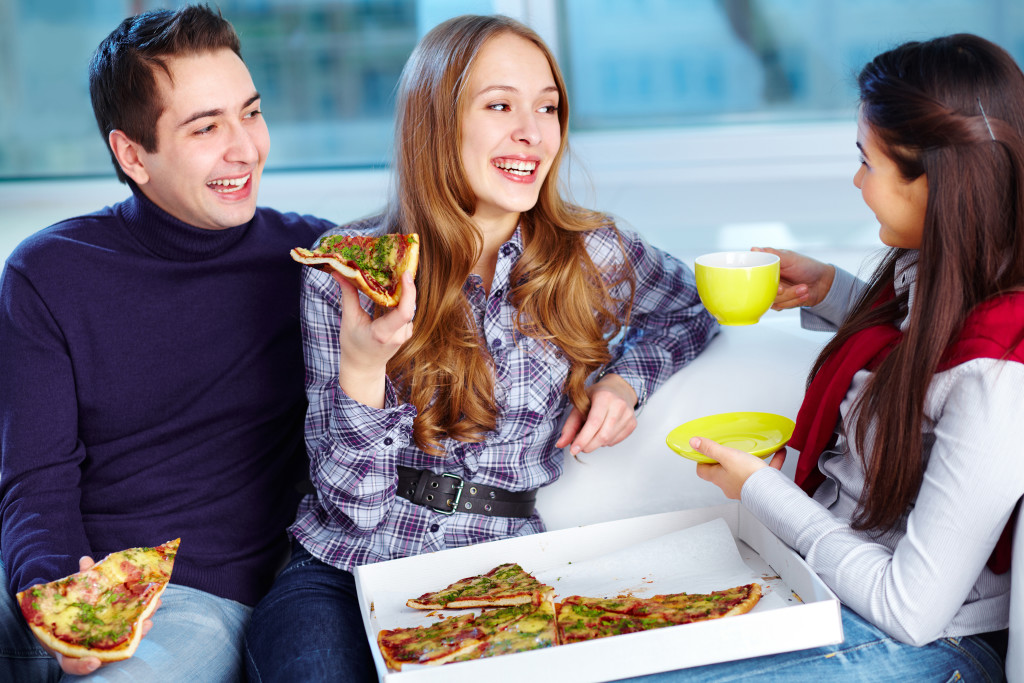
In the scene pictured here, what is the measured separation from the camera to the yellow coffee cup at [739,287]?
160 centimetres

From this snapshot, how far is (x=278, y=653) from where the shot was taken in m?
1.54

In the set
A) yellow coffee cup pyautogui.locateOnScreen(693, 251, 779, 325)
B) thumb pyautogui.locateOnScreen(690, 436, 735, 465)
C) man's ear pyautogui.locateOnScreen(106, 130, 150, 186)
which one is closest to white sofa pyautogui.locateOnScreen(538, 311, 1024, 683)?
yellow coffee cup pyautogui.locateOnScreen(693, 251, 779, 325)

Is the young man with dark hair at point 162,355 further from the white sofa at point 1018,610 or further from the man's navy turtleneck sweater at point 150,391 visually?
the white sofa at point 1018,610

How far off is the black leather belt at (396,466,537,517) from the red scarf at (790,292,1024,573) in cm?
53

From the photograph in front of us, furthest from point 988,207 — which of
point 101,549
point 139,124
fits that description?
point 101,549

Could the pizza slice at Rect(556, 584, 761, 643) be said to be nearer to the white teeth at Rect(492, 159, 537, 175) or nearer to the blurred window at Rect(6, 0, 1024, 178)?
the white teeth at Rect(492, 159, 537, 175)

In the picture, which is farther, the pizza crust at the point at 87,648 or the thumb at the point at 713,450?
the thumb at the point at 713,450

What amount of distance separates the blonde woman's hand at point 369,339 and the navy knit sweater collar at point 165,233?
1.52ft

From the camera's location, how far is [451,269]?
174 cm

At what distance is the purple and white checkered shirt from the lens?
1587 millimetres

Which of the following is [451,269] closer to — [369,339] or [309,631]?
[369,339]

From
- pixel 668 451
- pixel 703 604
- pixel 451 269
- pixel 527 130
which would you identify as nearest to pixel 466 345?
pixel 451 269

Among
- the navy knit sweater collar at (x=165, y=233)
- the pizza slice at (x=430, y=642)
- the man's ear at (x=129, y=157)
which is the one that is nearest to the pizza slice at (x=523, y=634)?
the pizza slice at (x=430, y=642)

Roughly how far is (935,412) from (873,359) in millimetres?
169
